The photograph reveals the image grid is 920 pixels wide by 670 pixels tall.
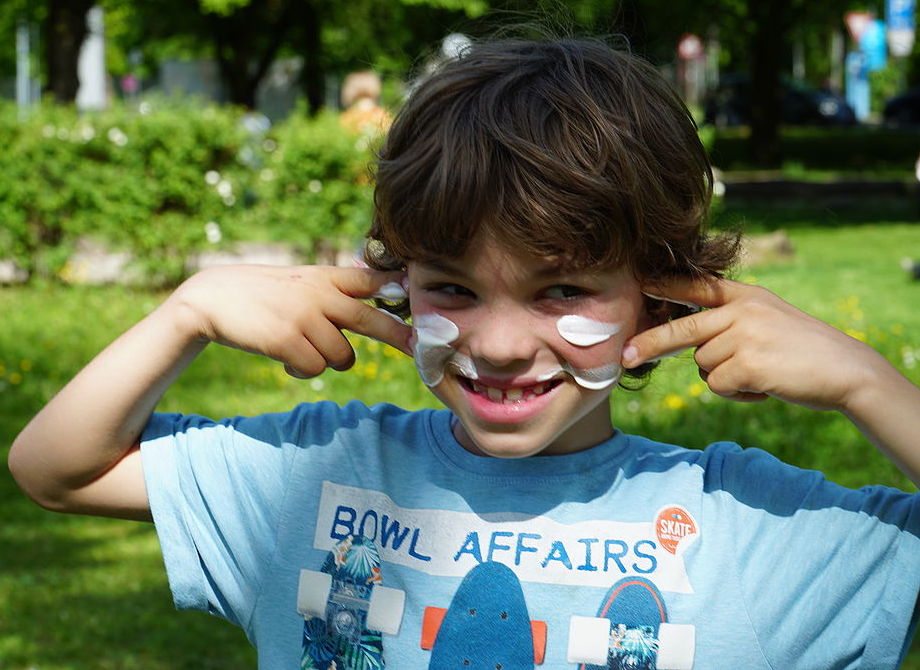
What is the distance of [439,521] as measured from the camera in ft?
6.01

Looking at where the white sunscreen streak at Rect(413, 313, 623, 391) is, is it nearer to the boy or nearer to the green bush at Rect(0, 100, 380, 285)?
the boy

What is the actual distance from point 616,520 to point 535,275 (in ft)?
1.25

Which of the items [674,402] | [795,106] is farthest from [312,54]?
[674,402]

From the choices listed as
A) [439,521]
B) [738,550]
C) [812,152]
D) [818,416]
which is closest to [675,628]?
[738,550]

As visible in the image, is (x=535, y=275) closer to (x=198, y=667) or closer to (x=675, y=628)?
(x=675, y=628)

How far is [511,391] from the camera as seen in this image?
1.74 m

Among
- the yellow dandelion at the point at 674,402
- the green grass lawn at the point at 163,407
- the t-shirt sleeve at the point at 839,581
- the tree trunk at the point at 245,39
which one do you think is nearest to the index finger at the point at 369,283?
the green grass lawn at the point at 163,407

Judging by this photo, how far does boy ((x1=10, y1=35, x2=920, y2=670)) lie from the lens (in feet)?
5.52

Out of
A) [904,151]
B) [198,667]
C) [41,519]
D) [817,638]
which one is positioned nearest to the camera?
[817,638]

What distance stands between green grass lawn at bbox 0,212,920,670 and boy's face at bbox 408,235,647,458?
0.42m

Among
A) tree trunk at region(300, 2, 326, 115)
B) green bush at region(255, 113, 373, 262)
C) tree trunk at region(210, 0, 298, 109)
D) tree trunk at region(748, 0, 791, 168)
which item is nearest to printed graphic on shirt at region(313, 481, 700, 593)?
green bush at region(255, 113, 373, 262)

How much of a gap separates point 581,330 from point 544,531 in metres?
0.30

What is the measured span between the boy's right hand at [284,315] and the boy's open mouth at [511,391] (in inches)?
6.0

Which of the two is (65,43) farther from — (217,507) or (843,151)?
(843,151)
